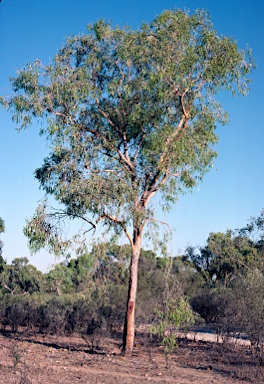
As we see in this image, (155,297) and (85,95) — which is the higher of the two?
(85,95)

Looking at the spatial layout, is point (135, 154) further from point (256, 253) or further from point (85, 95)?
point (256, 253)

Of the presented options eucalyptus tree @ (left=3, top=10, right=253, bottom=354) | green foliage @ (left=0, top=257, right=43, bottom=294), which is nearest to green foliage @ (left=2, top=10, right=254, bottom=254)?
eucalyptus tree @ (left=3, top=10, right=253, bottom=354)

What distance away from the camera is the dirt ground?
386 inches

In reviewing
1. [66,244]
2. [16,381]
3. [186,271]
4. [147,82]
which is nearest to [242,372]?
[16,381]

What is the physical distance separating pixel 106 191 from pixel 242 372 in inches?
198

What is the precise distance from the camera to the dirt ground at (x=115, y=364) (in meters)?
Answer: 9.80

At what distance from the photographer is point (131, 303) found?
1358cm

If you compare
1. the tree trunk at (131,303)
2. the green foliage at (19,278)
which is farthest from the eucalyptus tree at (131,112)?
the green foliage at (19,278)

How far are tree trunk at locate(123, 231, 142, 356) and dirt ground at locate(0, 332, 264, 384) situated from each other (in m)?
0.35

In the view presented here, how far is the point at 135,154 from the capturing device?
1441 cm

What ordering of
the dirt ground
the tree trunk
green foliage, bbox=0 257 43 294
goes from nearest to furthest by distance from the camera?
1. the dirt ground
2. the tree trunk
3. green foliage, bbox=0 257 43 294

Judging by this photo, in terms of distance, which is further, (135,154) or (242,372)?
(135,154)

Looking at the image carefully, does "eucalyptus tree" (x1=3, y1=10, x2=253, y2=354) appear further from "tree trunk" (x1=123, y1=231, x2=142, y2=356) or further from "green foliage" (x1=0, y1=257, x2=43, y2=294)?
"green foliage" (x1=0, y1=257, x2=43, y2=294)

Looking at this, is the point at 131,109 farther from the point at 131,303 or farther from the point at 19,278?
the point at 19,278
